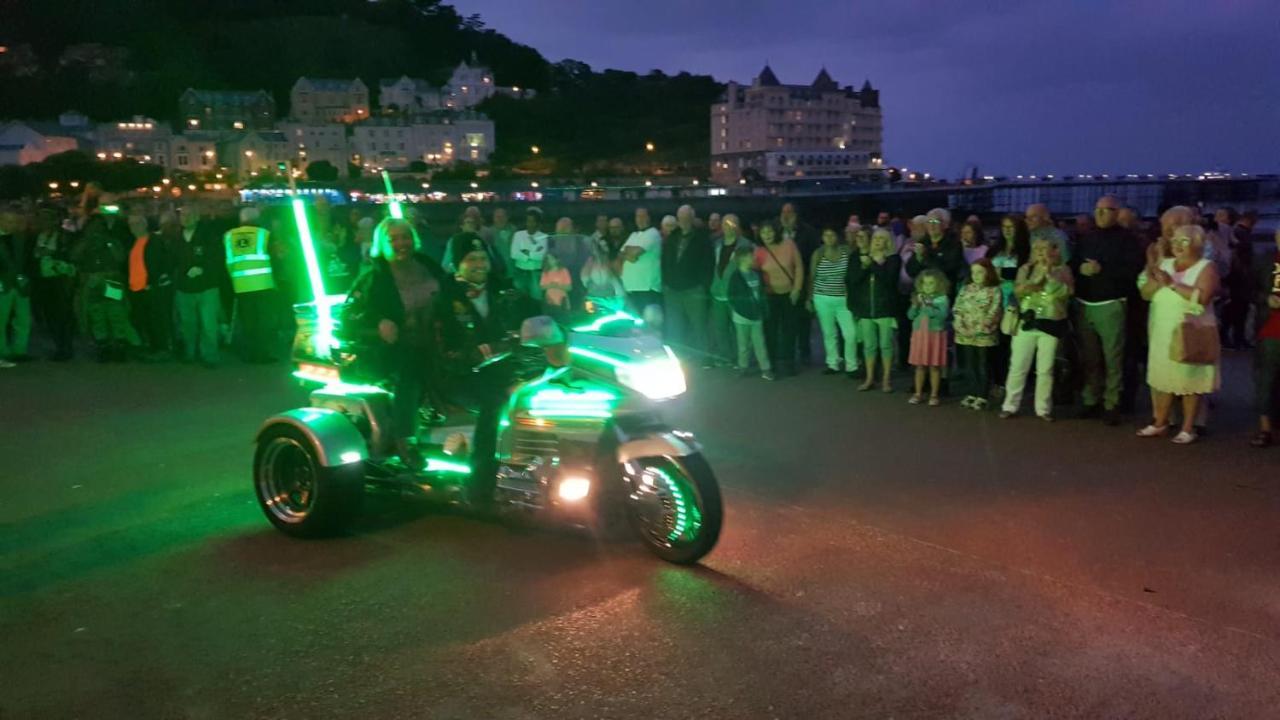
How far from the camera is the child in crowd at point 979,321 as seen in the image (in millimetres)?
9422

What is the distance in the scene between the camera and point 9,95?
128 m

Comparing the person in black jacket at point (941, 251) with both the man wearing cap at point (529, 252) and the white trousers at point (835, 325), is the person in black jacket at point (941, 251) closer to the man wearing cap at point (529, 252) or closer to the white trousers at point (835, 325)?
the white trousers at point (835, 325)

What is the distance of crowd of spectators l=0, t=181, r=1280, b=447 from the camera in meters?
8.22

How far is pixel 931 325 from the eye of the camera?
9.78m

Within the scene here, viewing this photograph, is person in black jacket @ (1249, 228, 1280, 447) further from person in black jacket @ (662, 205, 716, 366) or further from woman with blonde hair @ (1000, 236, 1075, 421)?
person in black jacket @ (662, 205, 716, 366)

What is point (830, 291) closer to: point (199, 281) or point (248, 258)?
point (248, 258)

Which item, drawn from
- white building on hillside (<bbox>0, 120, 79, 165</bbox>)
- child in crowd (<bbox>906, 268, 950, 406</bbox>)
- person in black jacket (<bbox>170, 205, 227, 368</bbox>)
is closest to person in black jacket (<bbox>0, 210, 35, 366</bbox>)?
→ person in black jacket (<bbox>170, 205, 227, 368</bbox>)

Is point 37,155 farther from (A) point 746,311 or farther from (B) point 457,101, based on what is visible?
(A) point 746,311

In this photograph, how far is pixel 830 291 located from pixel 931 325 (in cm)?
168

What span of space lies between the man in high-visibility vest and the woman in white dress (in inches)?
387

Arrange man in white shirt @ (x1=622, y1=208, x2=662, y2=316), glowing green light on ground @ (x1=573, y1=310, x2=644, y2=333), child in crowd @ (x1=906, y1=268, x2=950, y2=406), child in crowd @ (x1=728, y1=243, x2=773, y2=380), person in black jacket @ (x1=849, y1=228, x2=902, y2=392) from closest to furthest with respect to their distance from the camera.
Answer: glowing green light on ground @ (x1=573, y1=310, x2=644, y2=333), child in crowd @ (x1=906, y1=268, x2=950, y2=406), person in black jacket @ (x1=849, y1=228, x2=902, y2=392), child in crowd @ (x1=728, y1=243, x2=773, y2=380), man in white shirt @ (x1=622, y1=208, x2=662, y2=316)

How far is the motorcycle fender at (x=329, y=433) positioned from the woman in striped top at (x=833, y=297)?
6072mm

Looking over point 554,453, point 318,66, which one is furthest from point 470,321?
point 318,66

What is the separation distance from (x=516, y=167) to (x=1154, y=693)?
130955mm
